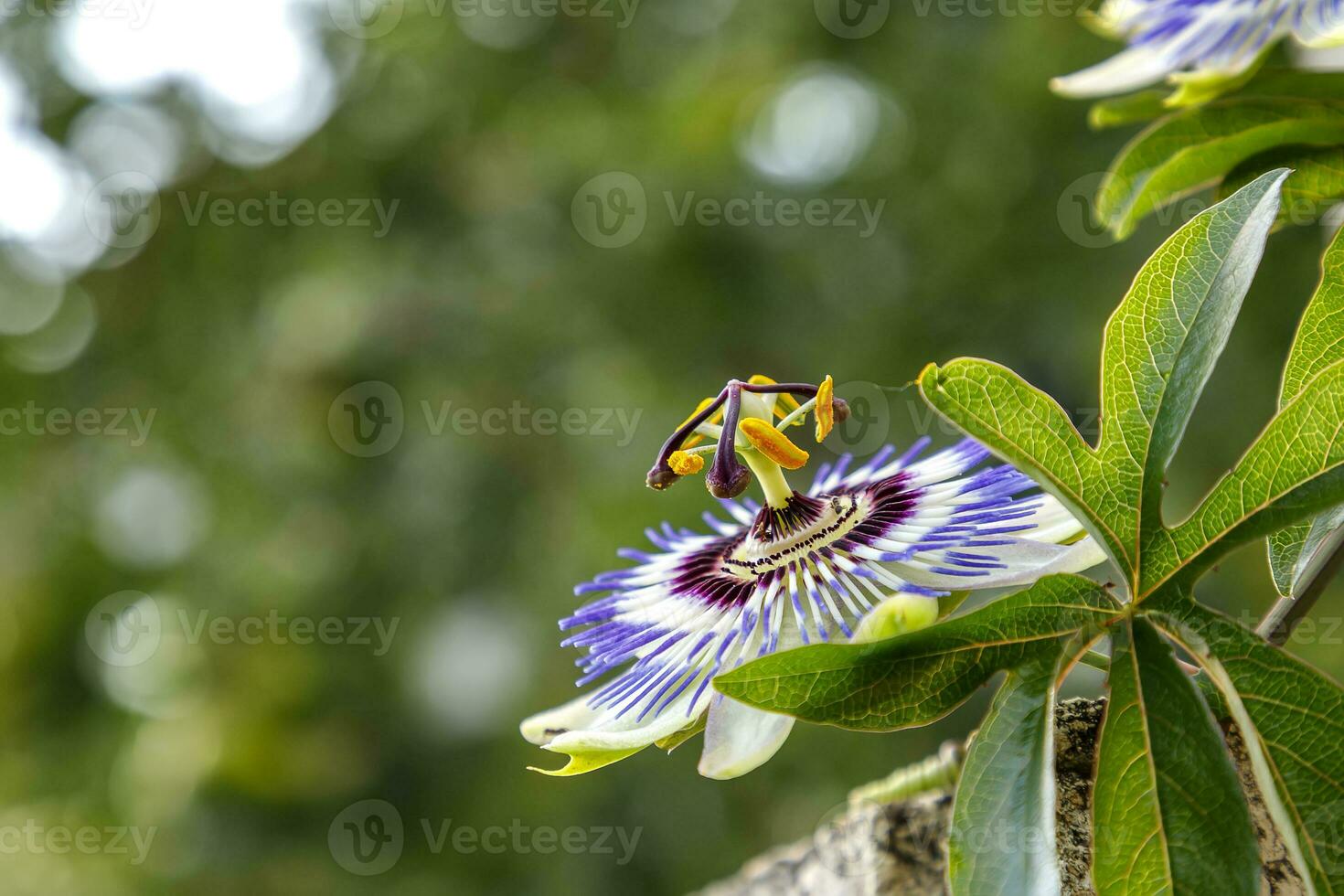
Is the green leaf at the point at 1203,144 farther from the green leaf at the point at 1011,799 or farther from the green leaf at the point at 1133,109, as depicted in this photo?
the green leaf at the point at 1011,799

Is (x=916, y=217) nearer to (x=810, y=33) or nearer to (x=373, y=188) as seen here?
(x=810, y=33)

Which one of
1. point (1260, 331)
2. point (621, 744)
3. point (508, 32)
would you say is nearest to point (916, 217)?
point (1260, 331)

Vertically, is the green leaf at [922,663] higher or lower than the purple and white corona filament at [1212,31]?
lower

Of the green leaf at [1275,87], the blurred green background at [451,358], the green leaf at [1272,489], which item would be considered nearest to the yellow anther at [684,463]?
the green leaf at [1272,489]

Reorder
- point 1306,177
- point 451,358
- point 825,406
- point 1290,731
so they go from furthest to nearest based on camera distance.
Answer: point 451,358 < point 1306,177 < point 825,406 < point 1290,731

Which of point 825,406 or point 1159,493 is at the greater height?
point 825,406

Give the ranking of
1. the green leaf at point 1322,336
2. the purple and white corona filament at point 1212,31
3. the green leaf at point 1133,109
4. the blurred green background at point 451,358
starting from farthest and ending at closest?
the blurred green background at point 451,358 < the green leaf at point 1133,109 < the purple and white corona filament at point 1212,31 < the green leaf at point 1322,336

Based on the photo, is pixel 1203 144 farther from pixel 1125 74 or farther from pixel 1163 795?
pixel 1163 795

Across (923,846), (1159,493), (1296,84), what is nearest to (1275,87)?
(1296,84)
